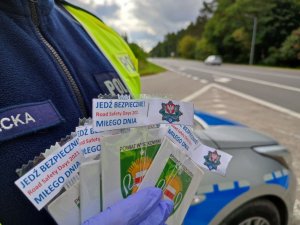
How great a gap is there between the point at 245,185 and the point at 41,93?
6.00ft

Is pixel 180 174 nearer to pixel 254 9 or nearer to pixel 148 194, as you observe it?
pixel 148 194

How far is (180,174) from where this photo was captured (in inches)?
33.5

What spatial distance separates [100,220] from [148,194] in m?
0.12

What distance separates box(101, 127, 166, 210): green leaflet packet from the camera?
2.32 feet

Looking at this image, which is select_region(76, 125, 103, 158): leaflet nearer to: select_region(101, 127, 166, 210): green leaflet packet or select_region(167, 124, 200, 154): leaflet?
select_region(101, 127, 166, 210): green leaflet packet

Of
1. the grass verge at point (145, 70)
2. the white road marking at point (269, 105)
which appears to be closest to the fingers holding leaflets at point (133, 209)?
the white road marking at point (269, 105)

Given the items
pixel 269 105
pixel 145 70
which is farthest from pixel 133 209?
pixel 145 70

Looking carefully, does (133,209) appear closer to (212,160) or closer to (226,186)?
(212,160)

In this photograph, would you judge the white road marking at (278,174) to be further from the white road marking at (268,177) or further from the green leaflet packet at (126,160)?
the green leaflet packet at (126,160)

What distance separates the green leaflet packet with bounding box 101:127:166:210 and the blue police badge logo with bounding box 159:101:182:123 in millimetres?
31

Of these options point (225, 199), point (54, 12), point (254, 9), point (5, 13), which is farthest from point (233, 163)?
point (254, 9)

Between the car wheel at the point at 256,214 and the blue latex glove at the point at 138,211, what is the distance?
160 centimetres

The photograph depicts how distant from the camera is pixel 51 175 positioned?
66 cm

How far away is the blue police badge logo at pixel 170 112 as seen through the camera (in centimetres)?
80
